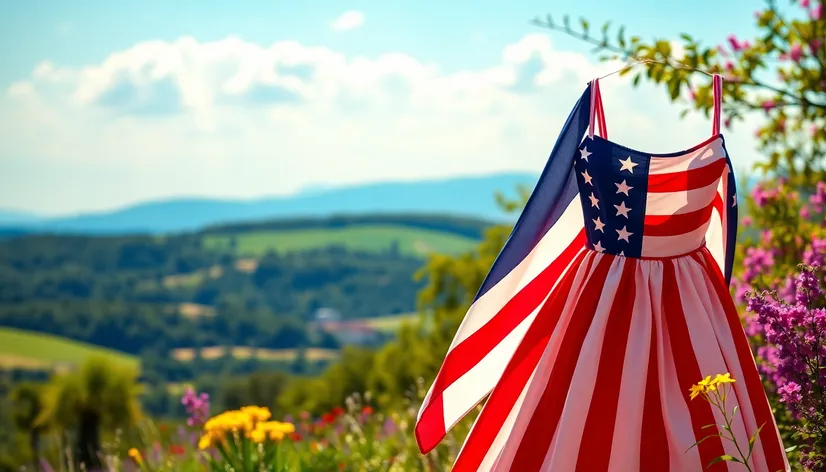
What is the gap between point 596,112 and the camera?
147 inches

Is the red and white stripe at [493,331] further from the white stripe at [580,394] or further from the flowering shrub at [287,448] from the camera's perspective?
the flowering shrub at [287,448]

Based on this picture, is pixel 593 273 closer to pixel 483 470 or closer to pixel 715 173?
pixel 715 173

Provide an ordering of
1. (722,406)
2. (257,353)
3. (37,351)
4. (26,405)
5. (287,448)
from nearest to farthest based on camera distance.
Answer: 1. (722,406)
2. (287,448)
3. (26,405)
4. (37,351)
5. (257,353)

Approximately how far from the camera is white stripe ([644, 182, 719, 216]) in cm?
358

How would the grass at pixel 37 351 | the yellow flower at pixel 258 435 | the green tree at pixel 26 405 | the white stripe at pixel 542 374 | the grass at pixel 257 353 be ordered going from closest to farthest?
the white stripe at pixel 542 374
the yellow flower at pixel 258 435
the green tree at pixel 26 405
the grass at pixel 37 351
the grass at pixel 257 353

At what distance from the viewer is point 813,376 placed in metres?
3.52

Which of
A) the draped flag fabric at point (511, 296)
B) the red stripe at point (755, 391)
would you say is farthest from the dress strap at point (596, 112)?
the red stripe at point (755, 391)

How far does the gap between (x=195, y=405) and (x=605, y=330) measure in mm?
2693

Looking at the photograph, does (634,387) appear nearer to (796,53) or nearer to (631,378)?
(631,378)

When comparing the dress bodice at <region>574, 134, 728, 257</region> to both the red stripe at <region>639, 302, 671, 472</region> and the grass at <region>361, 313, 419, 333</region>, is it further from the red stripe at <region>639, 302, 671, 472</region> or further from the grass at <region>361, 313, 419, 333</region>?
the grass at <region>361, 313, 419, 333</region>

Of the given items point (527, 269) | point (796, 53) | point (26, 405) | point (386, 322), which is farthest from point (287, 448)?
point (386, 322)

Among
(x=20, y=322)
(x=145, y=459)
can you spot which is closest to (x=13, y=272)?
(x=20, y=322)

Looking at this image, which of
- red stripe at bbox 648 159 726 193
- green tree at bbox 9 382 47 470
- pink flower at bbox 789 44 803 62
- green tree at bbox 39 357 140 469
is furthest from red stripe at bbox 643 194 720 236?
green tree at bbox 9 382 47 470

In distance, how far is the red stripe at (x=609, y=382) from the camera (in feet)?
11.1
